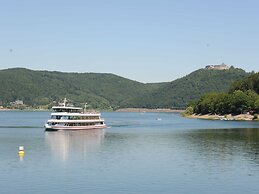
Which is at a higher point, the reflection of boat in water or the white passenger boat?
the white passenger boat

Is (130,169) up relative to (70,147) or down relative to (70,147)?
down

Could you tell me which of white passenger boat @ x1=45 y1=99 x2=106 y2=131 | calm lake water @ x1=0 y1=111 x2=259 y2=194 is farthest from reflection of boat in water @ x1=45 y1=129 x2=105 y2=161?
→ white passenger boat @ x1=45 y1=99 x2=106 y2=131

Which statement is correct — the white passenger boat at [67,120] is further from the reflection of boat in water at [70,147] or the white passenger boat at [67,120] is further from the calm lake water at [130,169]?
the calm lake water at [130,169]

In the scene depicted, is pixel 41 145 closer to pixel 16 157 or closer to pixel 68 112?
pixel 16 157

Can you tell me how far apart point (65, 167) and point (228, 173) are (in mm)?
25678

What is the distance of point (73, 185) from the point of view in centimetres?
6762

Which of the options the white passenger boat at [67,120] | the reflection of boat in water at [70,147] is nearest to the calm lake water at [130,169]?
the reflection of boat in water at [70,147]

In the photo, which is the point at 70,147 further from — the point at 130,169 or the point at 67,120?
the point at 67,120

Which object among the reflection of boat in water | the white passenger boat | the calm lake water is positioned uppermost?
the white passenger boat

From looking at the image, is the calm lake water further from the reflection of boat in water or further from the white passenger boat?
the white passenger boat

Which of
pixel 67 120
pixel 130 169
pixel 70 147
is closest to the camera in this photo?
pixel 130 169

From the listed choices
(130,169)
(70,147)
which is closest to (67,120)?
(70,147)

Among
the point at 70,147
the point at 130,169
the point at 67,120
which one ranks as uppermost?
the point at 67,120

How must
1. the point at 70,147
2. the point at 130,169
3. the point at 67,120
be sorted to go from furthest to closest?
the point at 67,120 → the point at 70,147 → the point at 130,169
